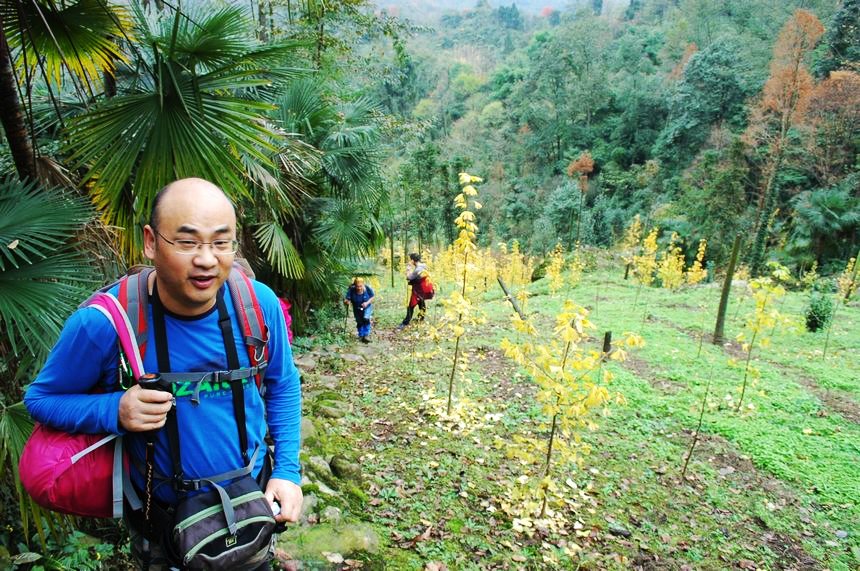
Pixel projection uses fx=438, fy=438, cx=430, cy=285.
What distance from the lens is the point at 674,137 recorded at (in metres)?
30.8

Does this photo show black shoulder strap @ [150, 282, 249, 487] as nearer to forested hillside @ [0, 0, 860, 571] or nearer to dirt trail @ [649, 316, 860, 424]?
forested hillside @ [0, 0, 860, 571]

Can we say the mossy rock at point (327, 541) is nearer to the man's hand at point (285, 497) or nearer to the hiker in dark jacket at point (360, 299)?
the man's hand at point (285, 497)

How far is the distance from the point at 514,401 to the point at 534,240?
2607 cm

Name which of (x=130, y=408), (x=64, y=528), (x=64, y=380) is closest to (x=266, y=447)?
(x=130, y=408)

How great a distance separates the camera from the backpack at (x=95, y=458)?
1134mm

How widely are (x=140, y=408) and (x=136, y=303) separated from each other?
0.29m

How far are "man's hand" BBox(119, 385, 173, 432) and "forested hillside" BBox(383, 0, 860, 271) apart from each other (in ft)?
33.3

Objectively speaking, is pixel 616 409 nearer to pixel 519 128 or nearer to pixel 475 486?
pixel 475 486

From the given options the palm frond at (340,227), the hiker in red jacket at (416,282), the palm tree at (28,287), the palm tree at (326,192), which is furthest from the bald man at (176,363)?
the hiker in red jacket at (416,282)

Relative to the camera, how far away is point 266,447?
153 centimetres

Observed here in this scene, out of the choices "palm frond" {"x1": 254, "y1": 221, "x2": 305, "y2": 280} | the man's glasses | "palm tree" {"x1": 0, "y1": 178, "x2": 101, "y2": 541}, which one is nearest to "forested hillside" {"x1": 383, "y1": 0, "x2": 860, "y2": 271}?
"palm frond" {"x1": 254, "y1": 221, "x2": 305, "y2": 280}

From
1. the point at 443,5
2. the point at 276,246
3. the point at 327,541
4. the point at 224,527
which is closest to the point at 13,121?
the point at 224,527

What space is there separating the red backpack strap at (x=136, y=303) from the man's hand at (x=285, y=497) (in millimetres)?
579

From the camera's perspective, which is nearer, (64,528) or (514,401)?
(64,528)
